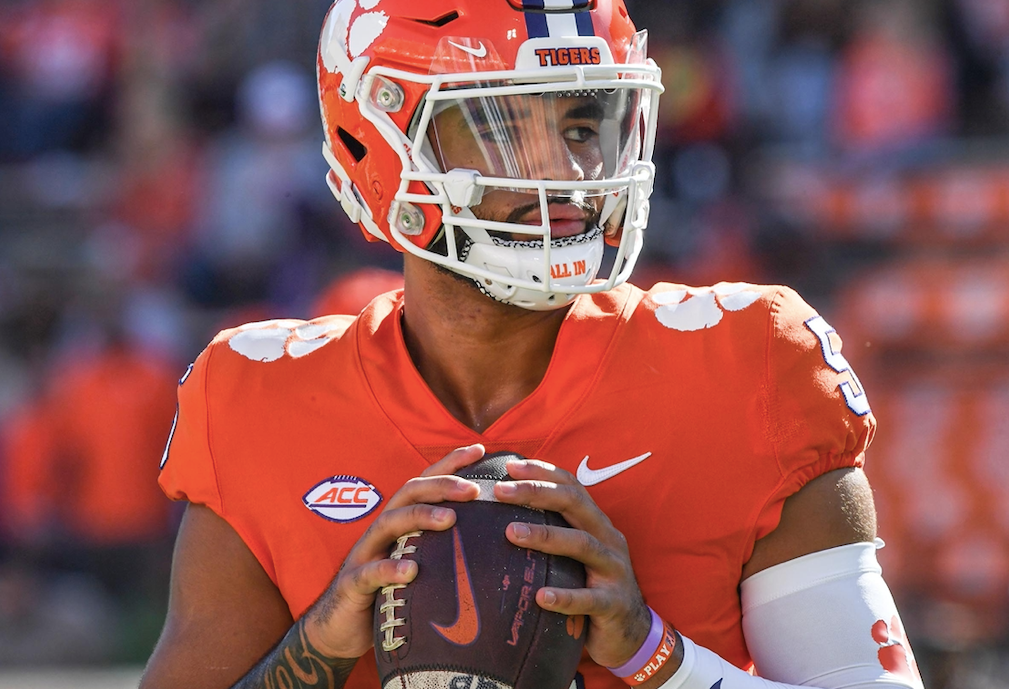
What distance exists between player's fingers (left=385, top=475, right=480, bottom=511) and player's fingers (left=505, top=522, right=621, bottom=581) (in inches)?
3.0

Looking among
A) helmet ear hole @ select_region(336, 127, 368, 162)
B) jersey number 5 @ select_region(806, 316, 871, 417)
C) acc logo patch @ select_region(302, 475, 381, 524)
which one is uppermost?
helmet ear hole @ select_region(336, 127, 368, 162)

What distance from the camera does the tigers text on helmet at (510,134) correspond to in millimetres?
2002

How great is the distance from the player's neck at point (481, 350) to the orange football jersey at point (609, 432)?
0.05 m

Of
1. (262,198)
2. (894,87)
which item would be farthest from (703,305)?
(262,198)

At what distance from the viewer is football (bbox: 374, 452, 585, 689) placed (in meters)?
1.71

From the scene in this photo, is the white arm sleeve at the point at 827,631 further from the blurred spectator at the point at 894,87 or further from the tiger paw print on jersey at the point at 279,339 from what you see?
the blurred spectator at the point at 894,87

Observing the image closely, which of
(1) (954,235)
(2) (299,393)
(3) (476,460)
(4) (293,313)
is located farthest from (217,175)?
(3) (476,460)

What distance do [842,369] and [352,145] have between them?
0.88 metres

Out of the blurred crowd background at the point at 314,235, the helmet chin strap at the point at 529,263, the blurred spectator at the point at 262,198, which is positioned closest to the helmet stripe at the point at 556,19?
the helmet chin strap at the point at 529,263

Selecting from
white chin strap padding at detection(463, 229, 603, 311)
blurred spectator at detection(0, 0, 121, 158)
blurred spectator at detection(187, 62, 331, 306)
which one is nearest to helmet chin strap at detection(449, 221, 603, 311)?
white chin strap padding at detection(463, 229, 603, 311)

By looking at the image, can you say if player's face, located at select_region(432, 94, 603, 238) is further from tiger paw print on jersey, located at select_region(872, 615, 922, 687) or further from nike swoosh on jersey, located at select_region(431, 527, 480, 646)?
tiger paw print on jersey, located at select_region(872, 615, 922, 687)

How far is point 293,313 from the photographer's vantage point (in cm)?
617

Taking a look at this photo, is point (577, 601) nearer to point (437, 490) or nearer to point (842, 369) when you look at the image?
point (437, 490)

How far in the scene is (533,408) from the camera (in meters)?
2.09
